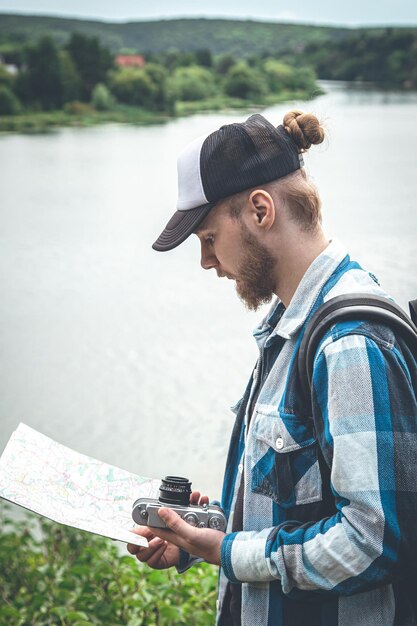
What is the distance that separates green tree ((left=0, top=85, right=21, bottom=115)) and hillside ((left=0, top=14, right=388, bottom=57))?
1235mm

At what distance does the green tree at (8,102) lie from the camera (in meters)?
12.2

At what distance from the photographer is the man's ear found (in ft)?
4.85

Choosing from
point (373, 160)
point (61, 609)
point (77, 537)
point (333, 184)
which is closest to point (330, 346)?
point (61, 609)

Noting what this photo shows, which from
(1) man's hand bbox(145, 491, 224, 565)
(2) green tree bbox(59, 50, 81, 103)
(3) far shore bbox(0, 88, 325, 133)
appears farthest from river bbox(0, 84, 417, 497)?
(1) man's hand bbox(145, 491, 224, 565)

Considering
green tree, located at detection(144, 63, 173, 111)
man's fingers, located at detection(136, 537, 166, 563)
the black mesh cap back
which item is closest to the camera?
the black mesh cap back

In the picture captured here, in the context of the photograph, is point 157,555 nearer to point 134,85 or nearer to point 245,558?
point 245,558

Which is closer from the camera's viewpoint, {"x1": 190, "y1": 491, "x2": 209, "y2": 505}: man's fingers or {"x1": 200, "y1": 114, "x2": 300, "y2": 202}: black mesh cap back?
{"x1": 200, "y1": 114, "x2": 300, "y2": 202}: black mesh cap back

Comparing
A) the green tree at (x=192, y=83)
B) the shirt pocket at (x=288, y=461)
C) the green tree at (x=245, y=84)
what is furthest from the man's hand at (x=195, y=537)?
the green tree at (x=192, y=83)

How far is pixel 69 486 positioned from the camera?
1739 millimetres

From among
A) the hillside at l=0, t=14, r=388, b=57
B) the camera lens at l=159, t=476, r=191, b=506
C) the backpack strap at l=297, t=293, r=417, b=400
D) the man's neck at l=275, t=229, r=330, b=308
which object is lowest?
the camera lens at l=159, t=476, r=191, b=506

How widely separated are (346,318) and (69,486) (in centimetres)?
76

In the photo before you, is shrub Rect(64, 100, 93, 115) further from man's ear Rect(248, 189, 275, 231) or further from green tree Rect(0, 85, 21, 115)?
man's ear Rect(248, 189, 275, 231)

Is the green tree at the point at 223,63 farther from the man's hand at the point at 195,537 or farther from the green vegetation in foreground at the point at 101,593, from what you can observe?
the man's hand at the point at 195,537

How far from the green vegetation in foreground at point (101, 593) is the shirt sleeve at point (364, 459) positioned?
1.57 m
